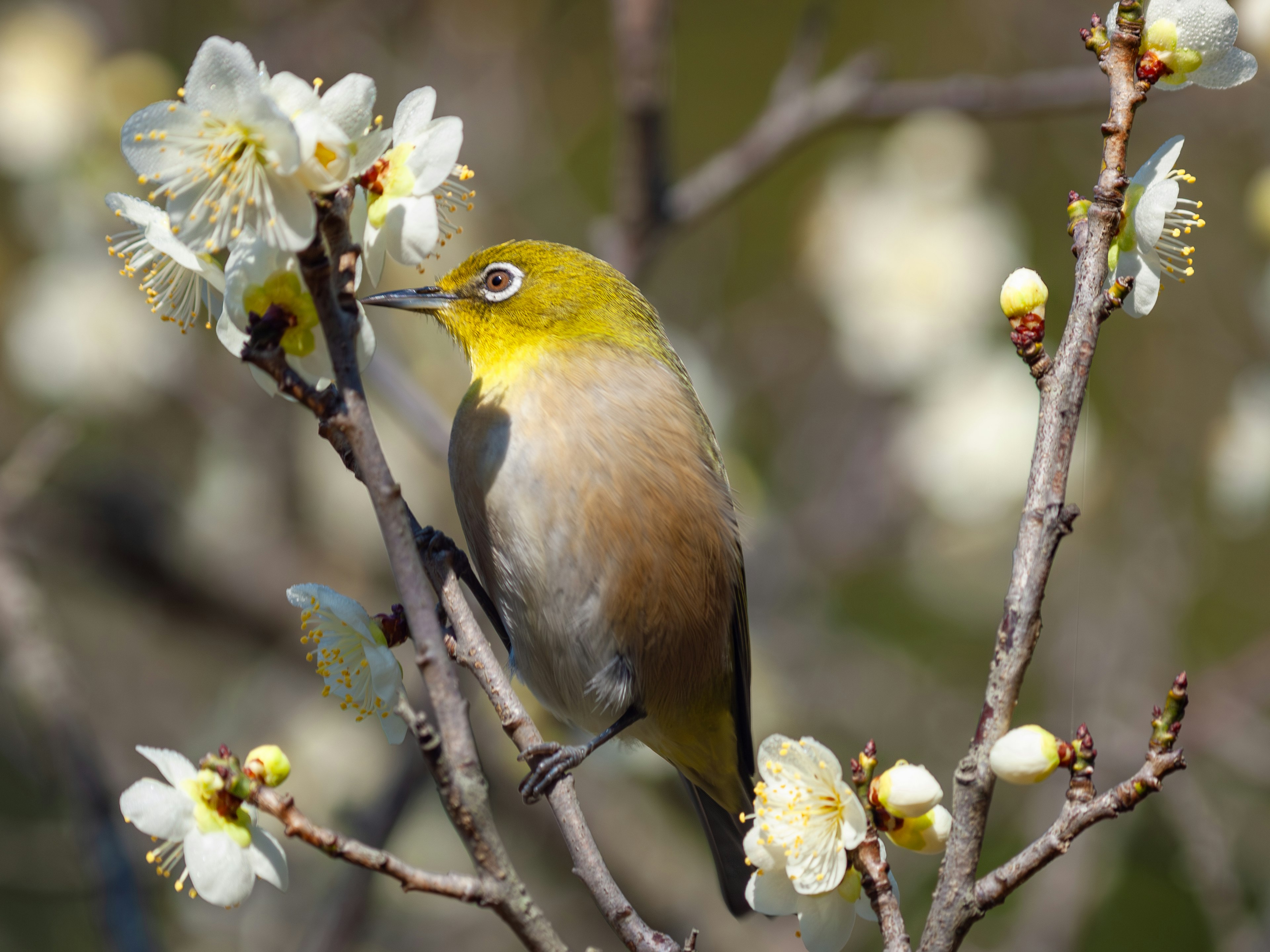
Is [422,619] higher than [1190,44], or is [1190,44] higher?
[1190,44]

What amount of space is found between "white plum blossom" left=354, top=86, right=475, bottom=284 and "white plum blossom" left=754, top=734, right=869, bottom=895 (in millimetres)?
1158

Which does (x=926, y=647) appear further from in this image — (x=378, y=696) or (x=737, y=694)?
(x=378, y=696)

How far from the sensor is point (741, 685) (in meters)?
3.94

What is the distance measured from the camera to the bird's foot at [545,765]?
2363mm

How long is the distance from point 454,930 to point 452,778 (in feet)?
14.1

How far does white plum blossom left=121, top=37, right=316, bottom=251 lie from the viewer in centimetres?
188

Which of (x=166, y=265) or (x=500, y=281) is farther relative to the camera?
(x=500, y=281)

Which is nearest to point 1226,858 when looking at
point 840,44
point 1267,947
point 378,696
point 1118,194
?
point 1267,947

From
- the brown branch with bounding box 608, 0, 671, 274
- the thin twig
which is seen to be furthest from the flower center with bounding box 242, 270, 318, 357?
the thin twig

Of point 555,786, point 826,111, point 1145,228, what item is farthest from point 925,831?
point 826,111

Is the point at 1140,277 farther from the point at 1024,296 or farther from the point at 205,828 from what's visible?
the point at 205,828

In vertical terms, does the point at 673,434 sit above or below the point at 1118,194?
above

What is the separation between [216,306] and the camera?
229 cm

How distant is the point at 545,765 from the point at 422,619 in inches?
39.1
